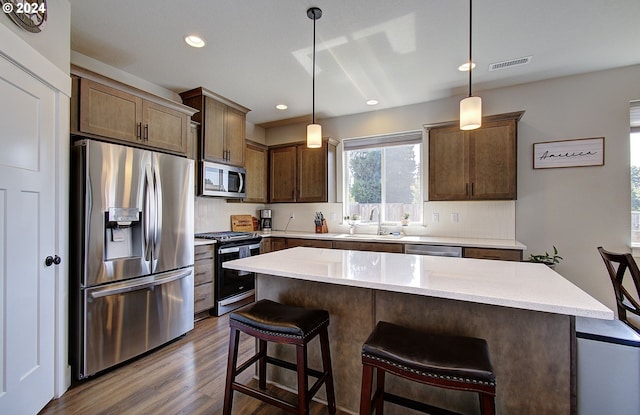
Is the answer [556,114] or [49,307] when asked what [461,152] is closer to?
[556,114]

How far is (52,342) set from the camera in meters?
1.89

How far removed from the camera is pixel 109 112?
2.39 meters

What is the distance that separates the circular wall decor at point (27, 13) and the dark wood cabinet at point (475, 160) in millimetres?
3522

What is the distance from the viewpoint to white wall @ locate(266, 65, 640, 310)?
297 cm

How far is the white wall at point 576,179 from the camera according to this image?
297cm

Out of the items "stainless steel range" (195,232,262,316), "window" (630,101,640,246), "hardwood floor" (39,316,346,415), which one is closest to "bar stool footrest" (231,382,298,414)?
"hardwood floor" (39,316,346,415)

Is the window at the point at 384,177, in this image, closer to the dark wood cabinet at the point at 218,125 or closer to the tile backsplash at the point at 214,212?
the dark wood cabinet at the point at 218,125

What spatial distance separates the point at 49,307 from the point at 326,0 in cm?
274

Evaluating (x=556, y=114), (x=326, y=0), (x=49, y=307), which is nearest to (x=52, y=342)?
(x=49, y=307)

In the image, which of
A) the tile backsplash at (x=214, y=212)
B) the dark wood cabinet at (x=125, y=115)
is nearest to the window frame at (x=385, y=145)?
the tile backsplash at (x=214, y=212)

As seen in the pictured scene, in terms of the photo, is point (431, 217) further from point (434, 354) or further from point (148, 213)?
point (148, 213)

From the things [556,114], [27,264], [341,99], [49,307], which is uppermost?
[341,99]

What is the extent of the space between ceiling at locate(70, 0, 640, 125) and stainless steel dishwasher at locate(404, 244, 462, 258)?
186cm

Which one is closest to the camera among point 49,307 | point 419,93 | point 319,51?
point 49,307
